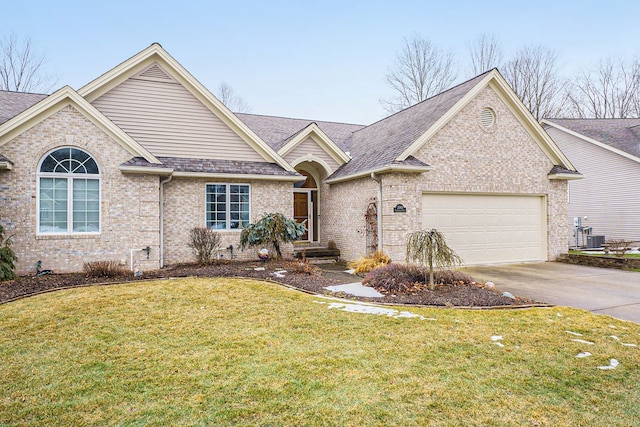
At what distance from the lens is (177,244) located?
11.7 meters

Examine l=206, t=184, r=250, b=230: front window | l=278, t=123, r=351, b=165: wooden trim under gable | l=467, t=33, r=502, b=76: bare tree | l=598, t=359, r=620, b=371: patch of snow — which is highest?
l=467, t=33, r=502, b=76: bare tree

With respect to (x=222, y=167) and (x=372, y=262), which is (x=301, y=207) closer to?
(x=222, y=167)

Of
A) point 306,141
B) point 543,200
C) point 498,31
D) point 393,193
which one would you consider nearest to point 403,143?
point 393,193

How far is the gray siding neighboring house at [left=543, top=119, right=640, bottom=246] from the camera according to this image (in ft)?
58.2

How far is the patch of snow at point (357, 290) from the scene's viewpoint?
25.2 ft

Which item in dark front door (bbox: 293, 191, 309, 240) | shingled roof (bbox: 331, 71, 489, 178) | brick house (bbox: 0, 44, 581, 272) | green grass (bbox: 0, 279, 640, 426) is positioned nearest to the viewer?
green grass (bbox: 0, 279, 640, 426)

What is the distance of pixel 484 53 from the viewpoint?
29562mm

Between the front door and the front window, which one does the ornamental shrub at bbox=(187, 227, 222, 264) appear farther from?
the front door

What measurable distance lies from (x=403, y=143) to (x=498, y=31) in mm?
23842

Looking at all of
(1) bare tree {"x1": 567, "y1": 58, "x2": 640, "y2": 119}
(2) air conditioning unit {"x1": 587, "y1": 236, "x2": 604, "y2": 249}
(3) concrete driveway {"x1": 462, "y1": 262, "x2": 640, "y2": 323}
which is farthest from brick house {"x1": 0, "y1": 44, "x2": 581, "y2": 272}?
(1) bare tree {"x1": 567, "y1": 58, "x2": 640, "y2": 119}

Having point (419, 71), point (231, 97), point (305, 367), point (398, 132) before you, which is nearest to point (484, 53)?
point (419, 71)

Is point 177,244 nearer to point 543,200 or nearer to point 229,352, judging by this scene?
point 229,352

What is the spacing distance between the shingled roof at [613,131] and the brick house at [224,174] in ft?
24.9

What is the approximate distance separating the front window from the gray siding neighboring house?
49.8ft
